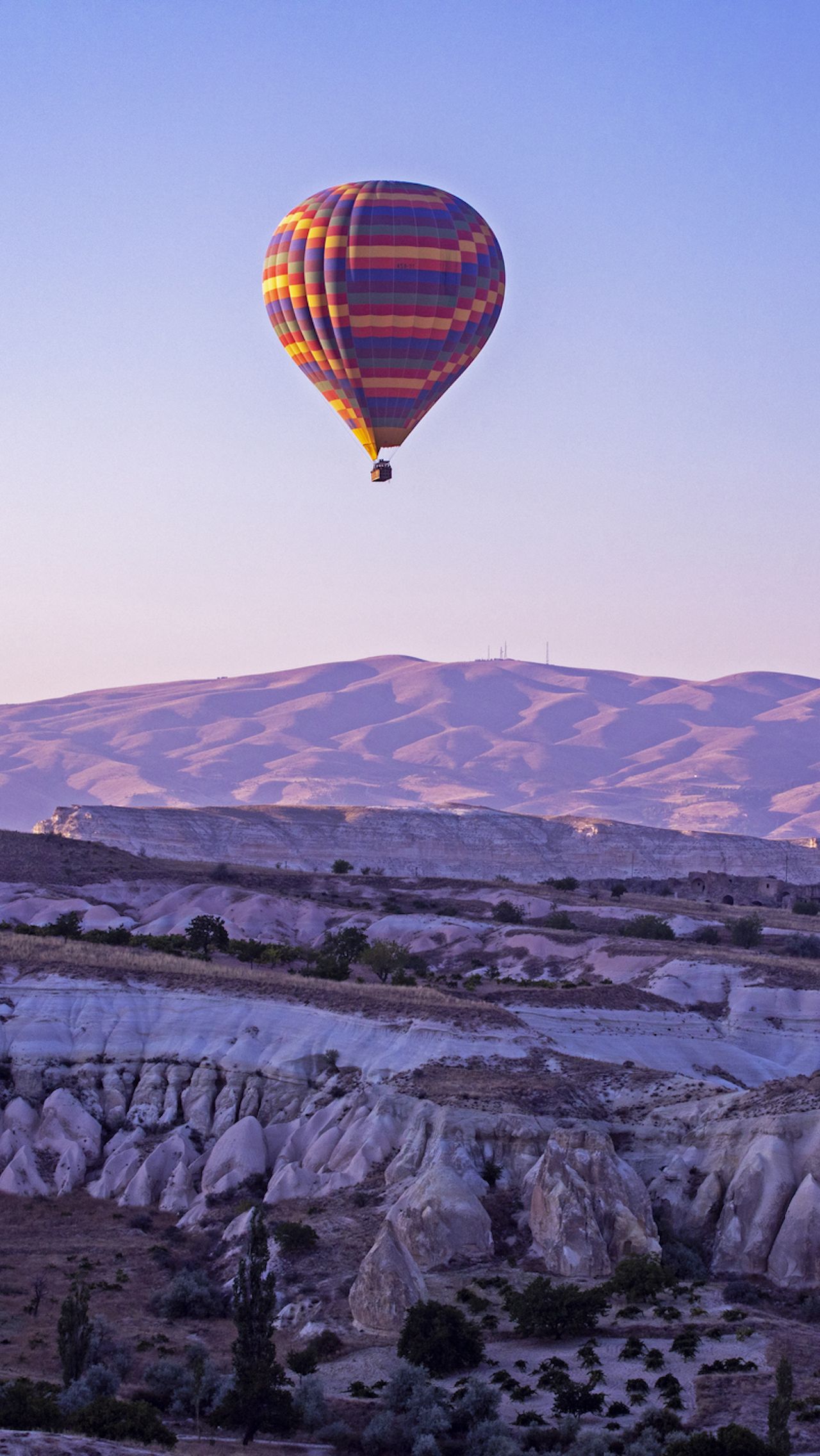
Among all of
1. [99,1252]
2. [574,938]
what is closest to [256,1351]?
[99,1252]

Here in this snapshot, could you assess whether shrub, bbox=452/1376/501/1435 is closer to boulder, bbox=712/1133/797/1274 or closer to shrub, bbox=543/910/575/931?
boulder, bbox=712/1133/797/1274

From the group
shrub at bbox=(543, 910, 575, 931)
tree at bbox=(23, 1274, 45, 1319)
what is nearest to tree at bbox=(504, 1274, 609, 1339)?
tree at bbox=(23, 1274, 45, 1319)

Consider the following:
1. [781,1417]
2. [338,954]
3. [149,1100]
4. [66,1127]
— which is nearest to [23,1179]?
[66,1127]

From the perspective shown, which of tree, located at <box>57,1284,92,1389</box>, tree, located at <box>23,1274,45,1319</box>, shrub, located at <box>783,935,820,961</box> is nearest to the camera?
tree, located at <box>57,1284,92,1389</box>

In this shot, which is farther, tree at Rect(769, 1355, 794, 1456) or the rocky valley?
the rocky valley

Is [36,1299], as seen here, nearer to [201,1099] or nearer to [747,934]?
[201,1099]

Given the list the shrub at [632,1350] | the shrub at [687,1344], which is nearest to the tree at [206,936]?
the shrub at [632,1350]

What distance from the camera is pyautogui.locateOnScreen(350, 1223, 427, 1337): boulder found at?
1357 inches

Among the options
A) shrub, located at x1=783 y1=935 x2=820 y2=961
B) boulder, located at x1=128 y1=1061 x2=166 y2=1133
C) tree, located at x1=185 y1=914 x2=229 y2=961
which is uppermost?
tree, located at x1=185 y1=914 x2=229 y2=961

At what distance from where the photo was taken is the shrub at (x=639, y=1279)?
115ft

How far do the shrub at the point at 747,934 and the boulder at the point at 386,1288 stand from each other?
49.7m

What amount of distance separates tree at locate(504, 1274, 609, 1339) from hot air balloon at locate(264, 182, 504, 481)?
34.7 meters

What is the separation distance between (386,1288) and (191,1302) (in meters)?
5.02

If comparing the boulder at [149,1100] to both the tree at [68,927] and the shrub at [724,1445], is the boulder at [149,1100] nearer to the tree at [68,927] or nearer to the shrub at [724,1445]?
the tree at [68,927]
